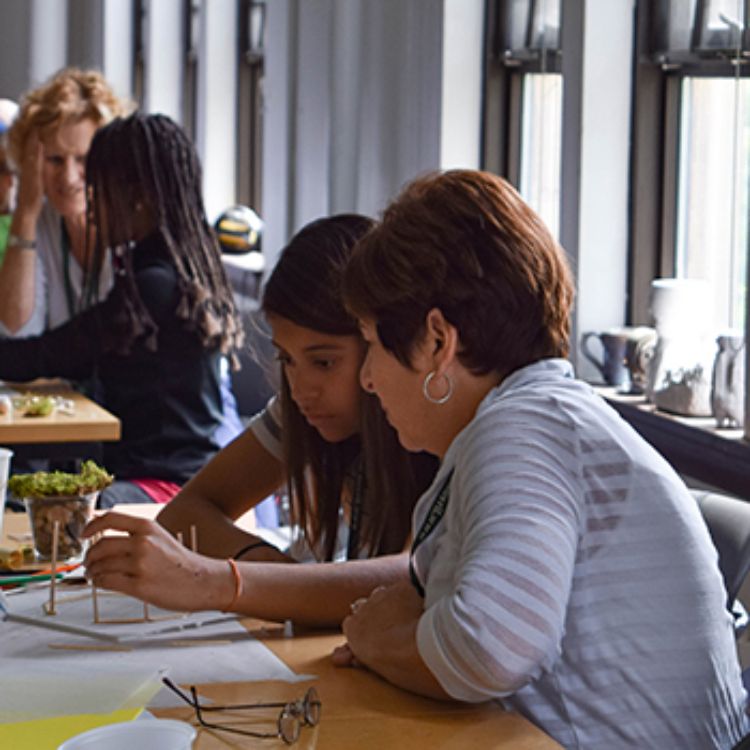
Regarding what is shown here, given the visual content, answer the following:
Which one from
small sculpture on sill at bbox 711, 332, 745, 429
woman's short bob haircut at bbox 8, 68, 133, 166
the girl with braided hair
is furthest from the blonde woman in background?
small sculpture on sill at bbox 711, 332, 745, 429

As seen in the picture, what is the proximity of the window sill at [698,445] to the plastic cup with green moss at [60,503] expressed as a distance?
1376 mm

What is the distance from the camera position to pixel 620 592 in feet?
4.73

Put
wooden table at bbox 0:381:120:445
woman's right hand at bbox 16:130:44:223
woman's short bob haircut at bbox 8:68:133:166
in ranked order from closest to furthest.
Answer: wooden table at bbox 0:381:120:445 → woman's short bob haircut at bbox 8:68:133:166 → woman's right hand at bbox 16:130:44:223

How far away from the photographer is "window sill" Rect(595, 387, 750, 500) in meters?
2.83

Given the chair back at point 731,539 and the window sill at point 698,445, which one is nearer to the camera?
the chair back at point 731,539

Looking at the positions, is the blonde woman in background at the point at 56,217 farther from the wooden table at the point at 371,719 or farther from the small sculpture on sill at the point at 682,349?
the wooden table at the point at 371,719

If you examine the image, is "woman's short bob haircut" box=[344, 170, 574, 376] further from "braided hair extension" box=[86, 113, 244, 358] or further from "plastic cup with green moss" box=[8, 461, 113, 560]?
"braided hair extension" box=[86, 113, 244, 358]

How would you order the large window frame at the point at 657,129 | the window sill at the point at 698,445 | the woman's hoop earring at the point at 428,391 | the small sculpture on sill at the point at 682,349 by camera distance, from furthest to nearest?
Answer: the large window frame at the point at 657,129, the small sculpture on sill at the point at 682,349, the window sill at the point at 698,445, the woman's hoop earring at the point at 428,391

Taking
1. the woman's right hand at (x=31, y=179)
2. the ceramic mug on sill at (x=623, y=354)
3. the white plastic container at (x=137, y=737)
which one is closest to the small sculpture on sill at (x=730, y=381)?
the ceramic mug on sill at (x=623, y=354)

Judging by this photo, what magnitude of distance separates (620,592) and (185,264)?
86.0 inches

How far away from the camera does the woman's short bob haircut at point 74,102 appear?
419 cm

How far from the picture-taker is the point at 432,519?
1548mm

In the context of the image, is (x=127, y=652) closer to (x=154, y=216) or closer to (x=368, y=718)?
(x=368, y=718)

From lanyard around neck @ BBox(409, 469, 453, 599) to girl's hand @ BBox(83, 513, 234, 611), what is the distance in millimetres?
235
